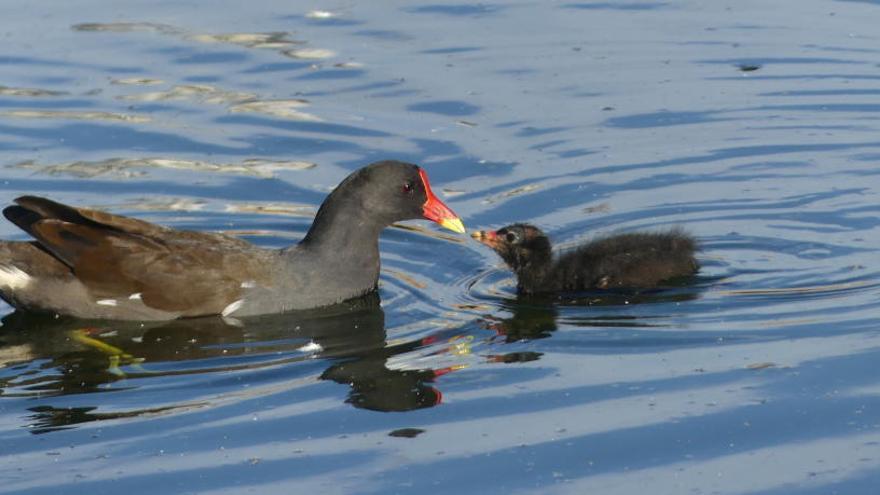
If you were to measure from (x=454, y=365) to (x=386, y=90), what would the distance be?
5.21 meters

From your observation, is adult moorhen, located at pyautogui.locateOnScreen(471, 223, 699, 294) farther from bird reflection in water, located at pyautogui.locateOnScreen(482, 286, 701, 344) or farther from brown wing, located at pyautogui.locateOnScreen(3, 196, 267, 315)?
brown wing, located at pyautogui.locateOnScreen(3, 196, 267, 315)

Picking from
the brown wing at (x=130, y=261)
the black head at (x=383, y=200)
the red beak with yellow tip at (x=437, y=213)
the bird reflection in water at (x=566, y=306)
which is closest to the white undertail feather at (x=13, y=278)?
the brown wing at (x=130, y=261)

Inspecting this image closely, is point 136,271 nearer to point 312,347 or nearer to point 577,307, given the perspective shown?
point 312,347

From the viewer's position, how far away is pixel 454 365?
26.0ft

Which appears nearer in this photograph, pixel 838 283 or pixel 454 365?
pixel 454 365

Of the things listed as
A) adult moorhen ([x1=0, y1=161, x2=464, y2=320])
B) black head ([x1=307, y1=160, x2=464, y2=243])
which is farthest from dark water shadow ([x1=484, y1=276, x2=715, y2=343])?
adult moorhen ([x1=0, y1=161, x2=464, y2=320])

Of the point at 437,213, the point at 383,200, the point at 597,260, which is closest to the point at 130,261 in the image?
the point at 383,200

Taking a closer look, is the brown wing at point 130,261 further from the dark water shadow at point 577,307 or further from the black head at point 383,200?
the dark water shadow at point 577,307

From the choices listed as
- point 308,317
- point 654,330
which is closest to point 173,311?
point 308,317

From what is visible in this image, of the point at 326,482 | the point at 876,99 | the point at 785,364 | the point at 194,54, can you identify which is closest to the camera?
the point at 326,482

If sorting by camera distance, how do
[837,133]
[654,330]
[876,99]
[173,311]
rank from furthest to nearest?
[876,99]
[837,133]
[173,311]
[654,330]

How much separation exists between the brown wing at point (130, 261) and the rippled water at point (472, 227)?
19cm

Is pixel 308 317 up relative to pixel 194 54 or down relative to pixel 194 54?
down

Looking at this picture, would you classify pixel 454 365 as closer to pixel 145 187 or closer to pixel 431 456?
pixel 431 456
